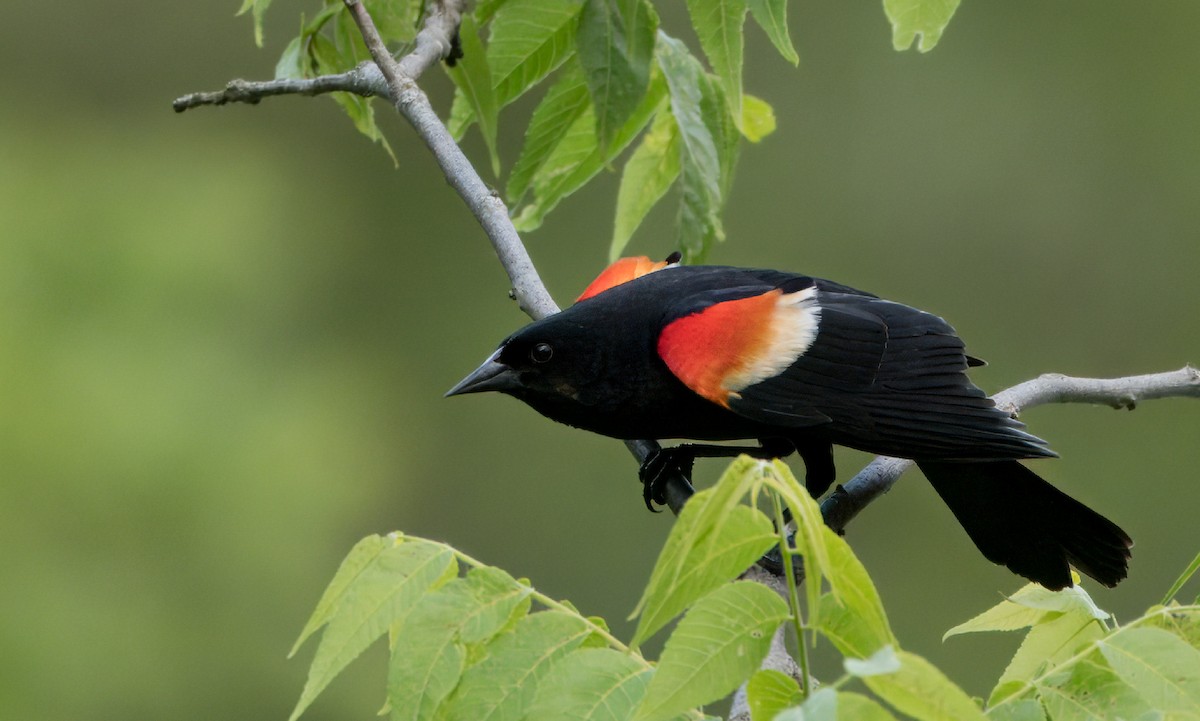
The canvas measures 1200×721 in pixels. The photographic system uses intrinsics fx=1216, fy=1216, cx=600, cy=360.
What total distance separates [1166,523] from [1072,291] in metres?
2.01

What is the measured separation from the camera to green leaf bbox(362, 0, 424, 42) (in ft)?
6.61

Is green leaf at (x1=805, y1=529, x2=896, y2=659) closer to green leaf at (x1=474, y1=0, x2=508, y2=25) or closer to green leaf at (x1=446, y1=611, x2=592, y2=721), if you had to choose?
green leaf at (x1=446, y1=611, x2=592, y2=721)

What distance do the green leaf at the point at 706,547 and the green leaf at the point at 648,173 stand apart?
46.1 inches

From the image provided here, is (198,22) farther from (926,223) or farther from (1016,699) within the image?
(1016,699)

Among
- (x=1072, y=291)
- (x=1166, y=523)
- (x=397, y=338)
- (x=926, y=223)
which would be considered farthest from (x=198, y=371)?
(x=1166, y=523)

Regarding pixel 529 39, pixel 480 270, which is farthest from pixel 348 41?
pixel 480 270

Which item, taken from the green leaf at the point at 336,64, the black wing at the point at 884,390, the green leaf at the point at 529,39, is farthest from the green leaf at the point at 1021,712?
the green leaf at the point at 336,64

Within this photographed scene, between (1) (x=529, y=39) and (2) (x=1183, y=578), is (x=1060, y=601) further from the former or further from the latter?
(1) (x=529, y=39)

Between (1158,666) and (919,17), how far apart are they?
80 cm

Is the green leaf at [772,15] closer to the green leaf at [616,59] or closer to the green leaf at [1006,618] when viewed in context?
the green leaf at [616,59]

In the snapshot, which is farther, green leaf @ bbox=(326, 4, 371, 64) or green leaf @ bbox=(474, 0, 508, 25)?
green leaf @ bbox=(326, 4, 371, 64)

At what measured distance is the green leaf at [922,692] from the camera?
770mm

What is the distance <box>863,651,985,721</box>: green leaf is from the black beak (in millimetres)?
1090

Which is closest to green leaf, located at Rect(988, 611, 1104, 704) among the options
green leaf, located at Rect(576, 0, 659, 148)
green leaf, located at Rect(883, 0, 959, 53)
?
green leaf, located at Rect(883, 0, 959, 53)
